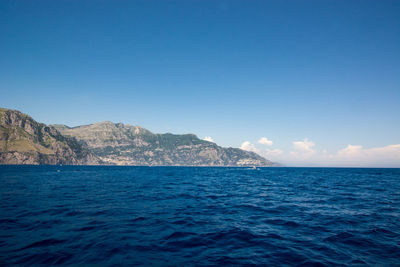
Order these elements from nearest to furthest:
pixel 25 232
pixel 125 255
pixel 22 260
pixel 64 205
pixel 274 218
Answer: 1. pixel 22 260
2. pixel 125 255
3. pixel 25 232
4. pixel 274 218
5. pixel 64 205

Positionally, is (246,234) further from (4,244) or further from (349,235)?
(4,244)

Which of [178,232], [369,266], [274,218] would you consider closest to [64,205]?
[178,232]

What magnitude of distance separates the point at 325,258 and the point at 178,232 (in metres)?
9.60

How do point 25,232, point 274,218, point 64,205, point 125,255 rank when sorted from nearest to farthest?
point 125,255, point 25,232, point 274,218, point 64,205

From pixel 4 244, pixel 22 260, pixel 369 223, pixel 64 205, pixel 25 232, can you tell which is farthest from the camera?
pixel 64 205

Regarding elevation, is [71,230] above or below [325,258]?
below

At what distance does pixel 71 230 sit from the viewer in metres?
14.2

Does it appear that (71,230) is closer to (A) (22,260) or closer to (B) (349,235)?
(A) (22,260)

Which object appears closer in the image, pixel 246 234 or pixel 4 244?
pixel 4 244

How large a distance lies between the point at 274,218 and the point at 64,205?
24.5 meters

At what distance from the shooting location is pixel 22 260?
9445 millimetres

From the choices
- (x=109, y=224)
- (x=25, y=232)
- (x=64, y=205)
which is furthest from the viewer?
(x=64, y=205)

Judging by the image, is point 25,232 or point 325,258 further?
point 25,232

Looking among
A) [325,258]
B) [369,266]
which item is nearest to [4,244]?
[325,258]
